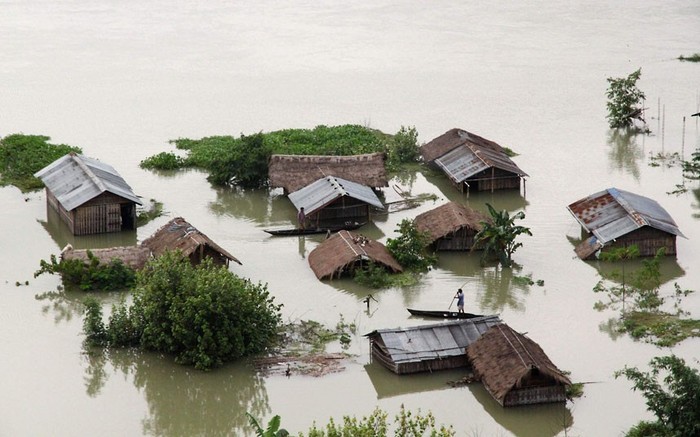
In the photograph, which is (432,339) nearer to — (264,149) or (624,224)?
(624,224)

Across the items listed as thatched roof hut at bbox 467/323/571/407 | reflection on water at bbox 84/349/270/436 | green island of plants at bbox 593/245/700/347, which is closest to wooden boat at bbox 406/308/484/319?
thatched roof hut at bbox 467/323/571/407

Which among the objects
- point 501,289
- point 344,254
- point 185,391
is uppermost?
point 344,254

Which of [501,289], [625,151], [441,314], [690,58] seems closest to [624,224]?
[501,289]

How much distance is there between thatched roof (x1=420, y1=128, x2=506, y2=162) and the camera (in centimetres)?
3144

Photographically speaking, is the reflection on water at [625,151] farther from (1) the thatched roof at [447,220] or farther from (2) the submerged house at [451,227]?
(2) the submerged house at [451,227]

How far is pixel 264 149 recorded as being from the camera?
30.2 meters

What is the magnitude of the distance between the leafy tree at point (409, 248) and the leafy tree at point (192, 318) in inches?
173

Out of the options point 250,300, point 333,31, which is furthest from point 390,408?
point 333,31

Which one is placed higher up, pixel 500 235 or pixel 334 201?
pixel 334 201

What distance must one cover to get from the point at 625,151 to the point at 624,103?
2269mm

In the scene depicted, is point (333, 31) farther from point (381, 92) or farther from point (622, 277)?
point (622, 277)

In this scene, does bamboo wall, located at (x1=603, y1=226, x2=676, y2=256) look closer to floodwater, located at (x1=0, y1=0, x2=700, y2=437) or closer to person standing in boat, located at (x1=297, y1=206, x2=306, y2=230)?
floodwater, located at (x1=0, y1=0, x2=700, y2=437)

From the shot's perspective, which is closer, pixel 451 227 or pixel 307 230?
pixel 451 227

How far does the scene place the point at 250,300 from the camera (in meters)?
21.3
